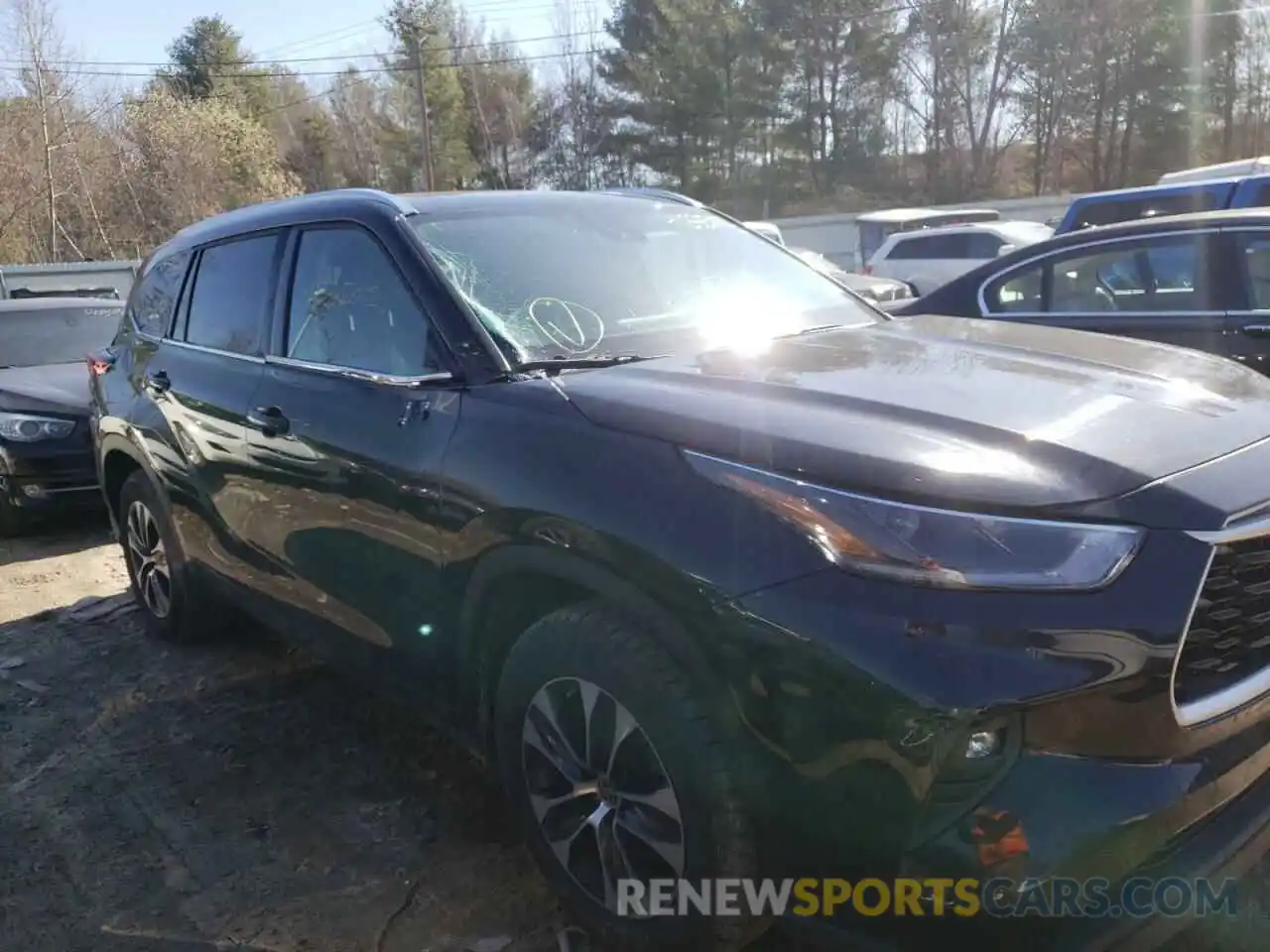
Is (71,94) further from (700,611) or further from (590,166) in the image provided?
(700,611)

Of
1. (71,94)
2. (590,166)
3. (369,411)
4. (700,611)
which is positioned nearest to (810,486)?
(700,611)

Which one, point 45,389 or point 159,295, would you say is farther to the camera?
point 45,389

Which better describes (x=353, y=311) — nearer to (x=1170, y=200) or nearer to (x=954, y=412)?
(x=954, y=412)

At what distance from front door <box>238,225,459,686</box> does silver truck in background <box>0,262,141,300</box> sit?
10.1m

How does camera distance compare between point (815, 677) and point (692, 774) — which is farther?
point (692, 774)

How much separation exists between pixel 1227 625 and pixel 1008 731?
522 millimetres

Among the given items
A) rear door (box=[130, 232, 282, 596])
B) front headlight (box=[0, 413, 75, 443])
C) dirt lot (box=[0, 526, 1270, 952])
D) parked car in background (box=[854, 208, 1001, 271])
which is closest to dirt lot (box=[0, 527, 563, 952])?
dirt lot (box=[0, 526, 1270, 952])

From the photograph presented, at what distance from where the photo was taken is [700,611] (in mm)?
2107

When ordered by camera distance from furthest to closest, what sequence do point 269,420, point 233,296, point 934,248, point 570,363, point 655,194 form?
point 934,248 < point 655,194 < point 233,296 < point 269,420 < point 570,363

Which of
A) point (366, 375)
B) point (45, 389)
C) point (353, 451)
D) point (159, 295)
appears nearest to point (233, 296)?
point (159, 295)

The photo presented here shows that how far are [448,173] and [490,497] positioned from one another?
4990cm

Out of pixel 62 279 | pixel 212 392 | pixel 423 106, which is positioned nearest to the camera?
pixel 212 392

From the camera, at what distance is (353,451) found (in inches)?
120

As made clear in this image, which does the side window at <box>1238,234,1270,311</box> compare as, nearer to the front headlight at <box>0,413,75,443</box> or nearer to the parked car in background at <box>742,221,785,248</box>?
the parked car in background at <box>742,221,785,248</box>
